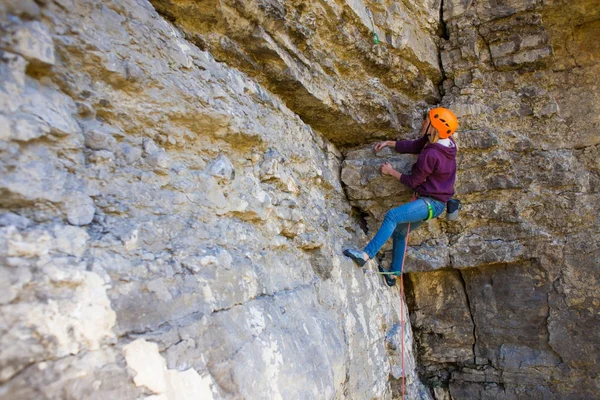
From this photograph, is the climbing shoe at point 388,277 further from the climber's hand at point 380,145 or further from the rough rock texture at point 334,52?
the rough rock texture at point 334,52

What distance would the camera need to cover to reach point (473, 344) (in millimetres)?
4367

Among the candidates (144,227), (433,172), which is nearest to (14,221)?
(144,227)

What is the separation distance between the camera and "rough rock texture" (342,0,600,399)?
393 cm

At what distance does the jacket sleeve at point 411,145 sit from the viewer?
3914 mm

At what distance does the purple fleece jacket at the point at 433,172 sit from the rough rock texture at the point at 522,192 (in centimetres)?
31

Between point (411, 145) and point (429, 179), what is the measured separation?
1.38ft

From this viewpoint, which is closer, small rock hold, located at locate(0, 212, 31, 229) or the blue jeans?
small rock hold, located at locate(0, 212, 31, 229)

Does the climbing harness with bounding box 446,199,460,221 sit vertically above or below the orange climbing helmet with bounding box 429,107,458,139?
below

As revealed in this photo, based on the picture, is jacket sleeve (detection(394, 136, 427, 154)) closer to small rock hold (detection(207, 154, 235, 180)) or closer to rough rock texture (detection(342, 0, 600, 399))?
rough rock texture (detection(342, 0, 600, 399))

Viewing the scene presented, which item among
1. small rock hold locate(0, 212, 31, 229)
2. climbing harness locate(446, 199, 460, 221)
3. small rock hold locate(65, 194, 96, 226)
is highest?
climbing harness locate(446, 199, 460, 221)

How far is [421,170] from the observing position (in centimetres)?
363

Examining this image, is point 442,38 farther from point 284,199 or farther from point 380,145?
point 284,199

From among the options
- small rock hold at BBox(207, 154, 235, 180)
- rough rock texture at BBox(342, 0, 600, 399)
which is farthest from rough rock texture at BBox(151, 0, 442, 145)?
small rock hold at BBox(207, 154, 235, 180)

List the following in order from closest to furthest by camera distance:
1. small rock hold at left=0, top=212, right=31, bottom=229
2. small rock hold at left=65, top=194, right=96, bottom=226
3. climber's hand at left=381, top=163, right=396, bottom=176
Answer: small rock hold at left=0, top=212, right=31, bottom=229, small rock hold at left=65, top=194, right=96, bottom=226, climber's hand at left=381, top=163, right=396, bottom=176
